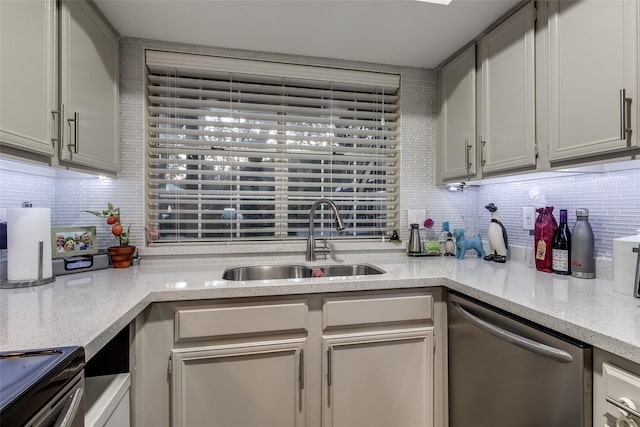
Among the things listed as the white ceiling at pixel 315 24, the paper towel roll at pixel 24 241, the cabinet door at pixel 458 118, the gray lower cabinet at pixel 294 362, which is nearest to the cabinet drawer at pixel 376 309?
the gray lower cabinet at pixel 294 362

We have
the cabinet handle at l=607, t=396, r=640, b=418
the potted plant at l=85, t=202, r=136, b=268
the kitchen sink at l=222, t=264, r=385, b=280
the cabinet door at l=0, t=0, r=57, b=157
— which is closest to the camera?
the cabinet handle at l=607, t=396, r=640, b=418

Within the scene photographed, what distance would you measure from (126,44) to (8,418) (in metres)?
1.89

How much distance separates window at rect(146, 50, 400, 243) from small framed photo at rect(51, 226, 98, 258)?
31 centimetres

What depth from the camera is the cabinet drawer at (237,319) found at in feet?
4.22

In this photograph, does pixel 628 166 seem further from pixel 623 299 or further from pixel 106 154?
pixel 106 154

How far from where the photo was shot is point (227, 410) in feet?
A: 4.34

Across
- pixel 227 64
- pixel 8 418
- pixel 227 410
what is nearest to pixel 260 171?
pixel 227 64

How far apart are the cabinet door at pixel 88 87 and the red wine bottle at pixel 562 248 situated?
7.00ft

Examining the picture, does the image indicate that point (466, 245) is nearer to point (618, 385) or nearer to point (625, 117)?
point (625, 117)

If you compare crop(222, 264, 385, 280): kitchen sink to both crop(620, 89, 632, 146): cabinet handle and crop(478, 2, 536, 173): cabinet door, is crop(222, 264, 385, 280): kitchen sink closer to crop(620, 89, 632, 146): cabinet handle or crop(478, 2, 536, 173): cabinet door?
crop(478, 2, 536, 173): cabinet door

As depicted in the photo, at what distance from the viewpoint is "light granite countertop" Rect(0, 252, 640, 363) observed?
83cm

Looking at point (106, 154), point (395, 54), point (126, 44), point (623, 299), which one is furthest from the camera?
point (395, 54)

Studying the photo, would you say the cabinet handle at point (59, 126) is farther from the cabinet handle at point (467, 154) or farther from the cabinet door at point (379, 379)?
the cabinet handle at point (467, 154)

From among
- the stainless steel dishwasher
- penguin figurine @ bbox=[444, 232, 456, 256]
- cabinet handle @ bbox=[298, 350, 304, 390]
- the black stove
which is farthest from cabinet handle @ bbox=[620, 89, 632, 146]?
the black stove
